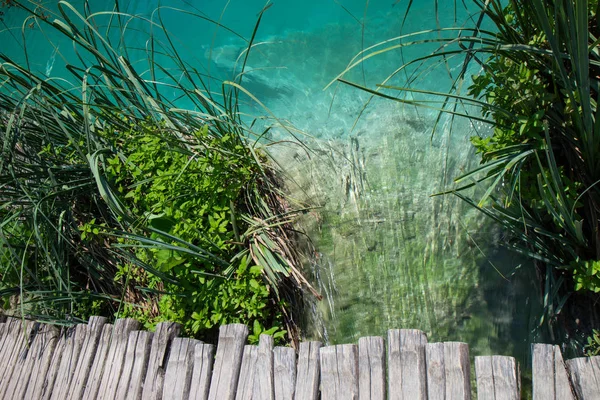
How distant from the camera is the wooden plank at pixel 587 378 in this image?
201cm

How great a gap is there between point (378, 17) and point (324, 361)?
3.51 m

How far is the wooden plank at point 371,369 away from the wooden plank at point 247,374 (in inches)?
22.5

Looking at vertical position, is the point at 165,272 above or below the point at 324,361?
above

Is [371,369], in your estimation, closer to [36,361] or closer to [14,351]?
[36,361]

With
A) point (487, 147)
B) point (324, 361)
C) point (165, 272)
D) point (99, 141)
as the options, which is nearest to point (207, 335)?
point (165, 272)

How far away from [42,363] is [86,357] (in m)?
0.41

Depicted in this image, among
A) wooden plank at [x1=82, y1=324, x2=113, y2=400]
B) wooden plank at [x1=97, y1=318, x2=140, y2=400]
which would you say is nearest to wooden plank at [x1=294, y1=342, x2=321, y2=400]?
wooden plank at [x1=97, y1=318, x2=140, y2=400]

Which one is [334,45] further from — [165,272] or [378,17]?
[165,272]

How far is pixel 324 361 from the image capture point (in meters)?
2.56

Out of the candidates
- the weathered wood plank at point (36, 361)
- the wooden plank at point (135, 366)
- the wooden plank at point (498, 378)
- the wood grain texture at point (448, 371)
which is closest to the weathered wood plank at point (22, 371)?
the weathered wood plank at point (36, 361)

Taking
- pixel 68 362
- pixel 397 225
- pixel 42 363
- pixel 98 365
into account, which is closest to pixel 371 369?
pixel 397 225

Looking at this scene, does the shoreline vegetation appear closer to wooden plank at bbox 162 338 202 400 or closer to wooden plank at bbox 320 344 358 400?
wooden plank at bbox 162 338 202 400

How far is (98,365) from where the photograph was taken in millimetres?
3346

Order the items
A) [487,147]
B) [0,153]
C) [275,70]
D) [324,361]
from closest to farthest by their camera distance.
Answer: [324,361]
[487,147]
[0,153]
[275,70]
